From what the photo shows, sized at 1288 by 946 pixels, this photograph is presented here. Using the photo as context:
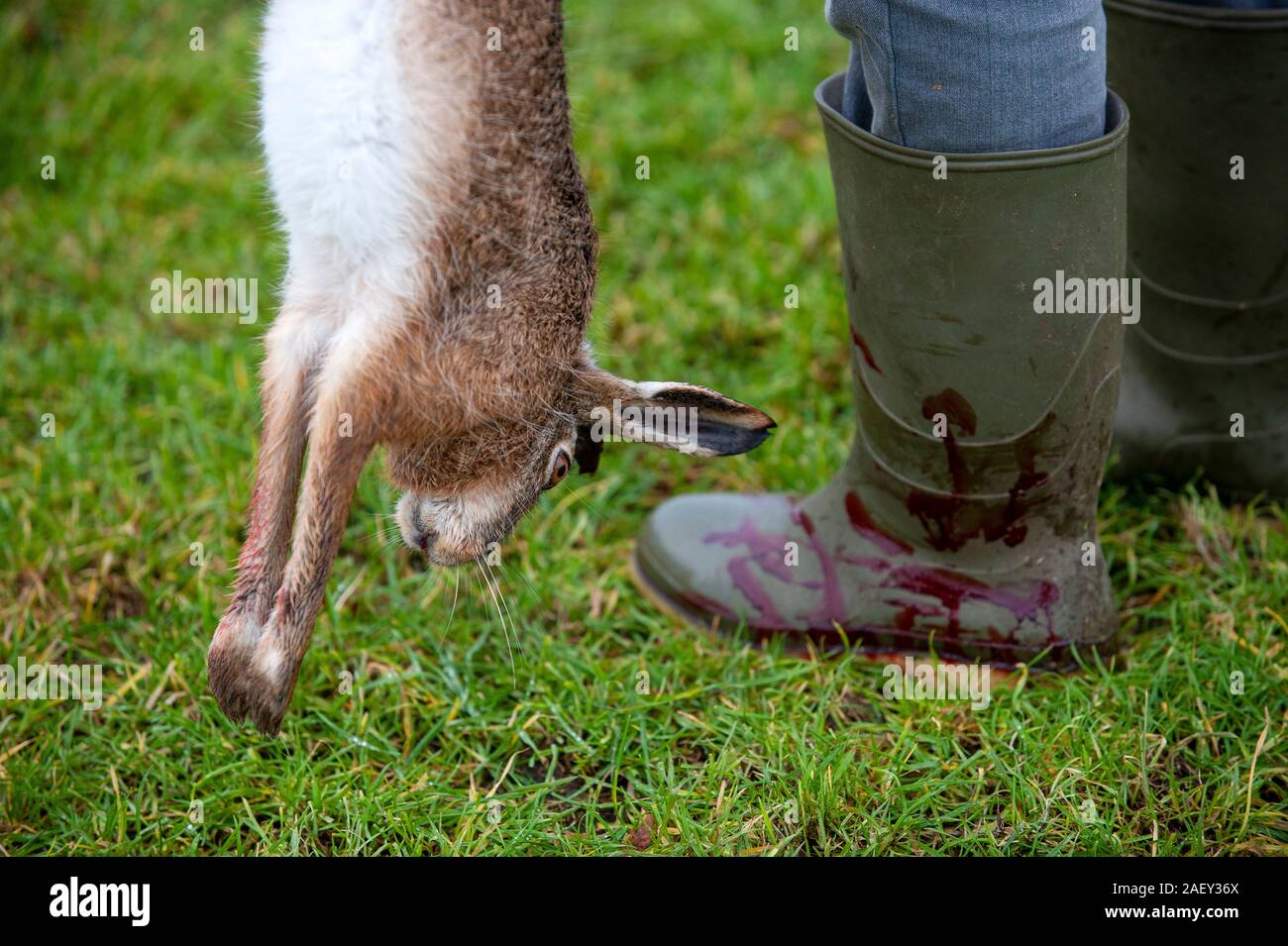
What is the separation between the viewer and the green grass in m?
2.67

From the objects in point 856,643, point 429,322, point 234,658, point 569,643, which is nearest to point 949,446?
point 856,643

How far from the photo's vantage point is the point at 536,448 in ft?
8.64

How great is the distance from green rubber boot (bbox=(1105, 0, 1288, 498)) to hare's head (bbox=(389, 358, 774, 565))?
1430 mm

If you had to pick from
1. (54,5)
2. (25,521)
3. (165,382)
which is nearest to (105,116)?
(54,5)

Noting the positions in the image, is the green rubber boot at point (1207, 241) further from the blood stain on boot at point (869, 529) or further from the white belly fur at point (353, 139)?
the white belly fur at point (353, 139)

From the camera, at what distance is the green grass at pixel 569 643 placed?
8.75 ft

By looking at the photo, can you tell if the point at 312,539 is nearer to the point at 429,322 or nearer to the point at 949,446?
the point at 429,322
